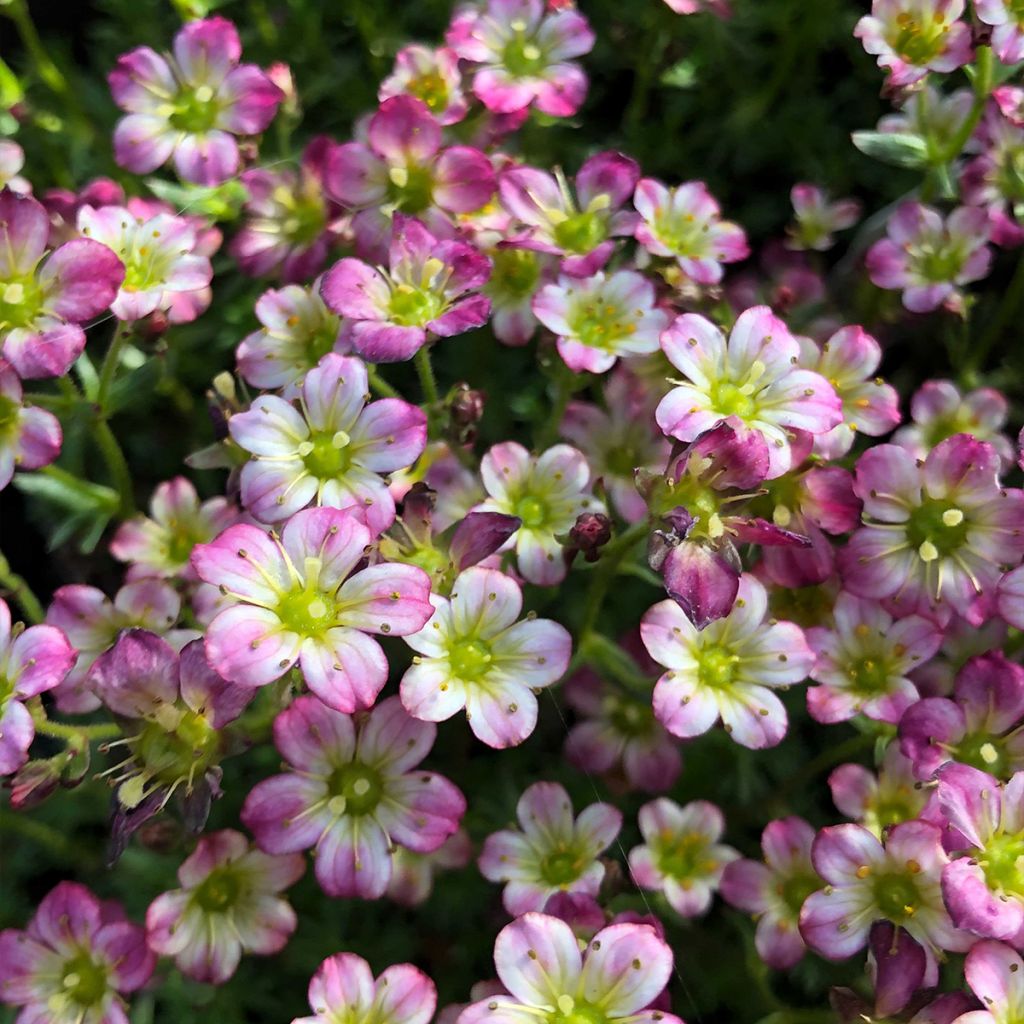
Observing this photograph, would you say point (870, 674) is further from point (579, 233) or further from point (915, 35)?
point (915, 35)

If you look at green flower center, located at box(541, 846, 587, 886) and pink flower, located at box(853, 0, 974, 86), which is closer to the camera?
green flower center, located at box(541, 846, 587, 886)

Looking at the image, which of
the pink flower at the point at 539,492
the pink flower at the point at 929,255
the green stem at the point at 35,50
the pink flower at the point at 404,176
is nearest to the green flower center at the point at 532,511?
the pink flower at the point at 539,492

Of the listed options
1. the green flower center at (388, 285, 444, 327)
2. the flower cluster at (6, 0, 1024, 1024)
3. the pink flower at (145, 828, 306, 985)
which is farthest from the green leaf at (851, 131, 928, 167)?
the pink flower at (145, 828, 306, 985)

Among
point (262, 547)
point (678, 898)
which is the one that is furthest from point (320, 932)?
point (262, 547)

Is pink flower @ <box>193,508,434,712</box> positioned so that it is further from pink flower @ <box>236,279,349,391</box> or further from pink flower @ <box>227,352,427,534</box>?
pink flower @ <box>236,279,349,391</box>

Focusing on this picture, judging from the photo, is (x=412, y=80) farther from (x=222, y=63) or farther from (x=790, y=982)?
(x=790, y=982)
